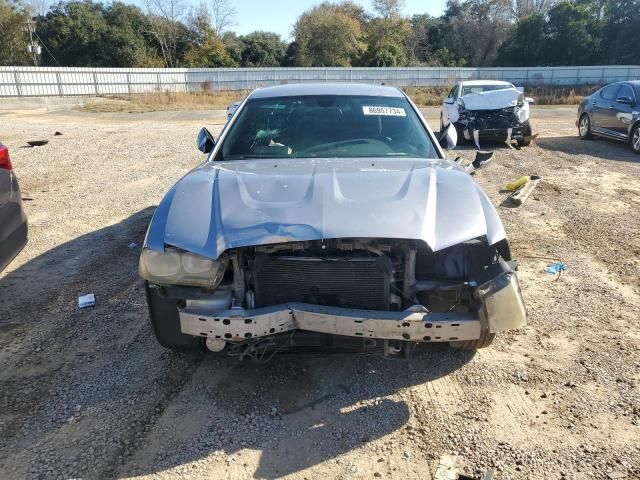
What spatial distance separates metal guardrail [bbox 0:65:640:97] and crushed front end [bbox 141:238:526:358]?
95.1ft

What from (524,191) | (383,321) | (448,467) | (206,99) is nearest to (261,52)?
(206,99)

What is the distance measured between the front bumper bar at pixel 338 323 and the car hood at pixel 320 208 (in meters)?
0.36

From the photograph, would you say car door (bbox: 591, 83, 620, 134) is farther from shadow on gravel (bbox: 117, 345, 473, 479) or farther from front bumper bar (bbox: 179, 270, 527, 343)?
front bumper bar (bbox: 179, 270, 527, 343)

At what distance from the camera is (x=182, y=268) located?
9.32 ft

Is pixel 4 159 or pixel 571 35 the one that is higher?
pixel 571 35

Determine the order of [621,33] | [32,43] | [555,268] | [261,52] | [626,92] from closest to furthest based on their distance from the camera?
1. [555,268]
2. [626,92]
3. [32,43]
4. [621,33]
5. [261,52]

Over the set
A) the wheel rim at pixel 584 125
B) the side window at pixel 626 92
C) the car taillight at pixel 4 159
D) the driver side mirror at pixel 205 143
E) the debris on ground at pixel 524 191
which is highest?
the side window at pixel 626 92

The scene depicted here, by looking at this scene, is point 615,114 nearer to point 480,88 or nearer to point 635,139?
A: point 635,139

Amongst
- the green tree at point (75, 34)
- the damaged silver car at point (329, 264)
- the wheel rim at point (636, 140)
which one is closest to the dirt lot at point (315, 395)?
the damaged silver car at point (329, 264)

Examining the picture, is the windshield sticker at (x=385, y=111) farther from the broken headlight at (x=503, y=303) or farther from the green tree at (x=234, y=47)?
the green tree at (x=234, y=47)

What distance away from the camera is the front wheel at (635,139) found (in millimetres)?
11055

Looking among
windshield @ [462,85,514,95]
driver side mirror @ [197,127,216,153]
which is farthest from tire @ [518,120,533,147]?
driver side mirror @ [197,127,216,153]

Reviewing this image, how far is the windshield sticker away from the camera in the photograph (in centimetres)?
430

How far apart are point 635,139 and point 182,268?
11412 mm
